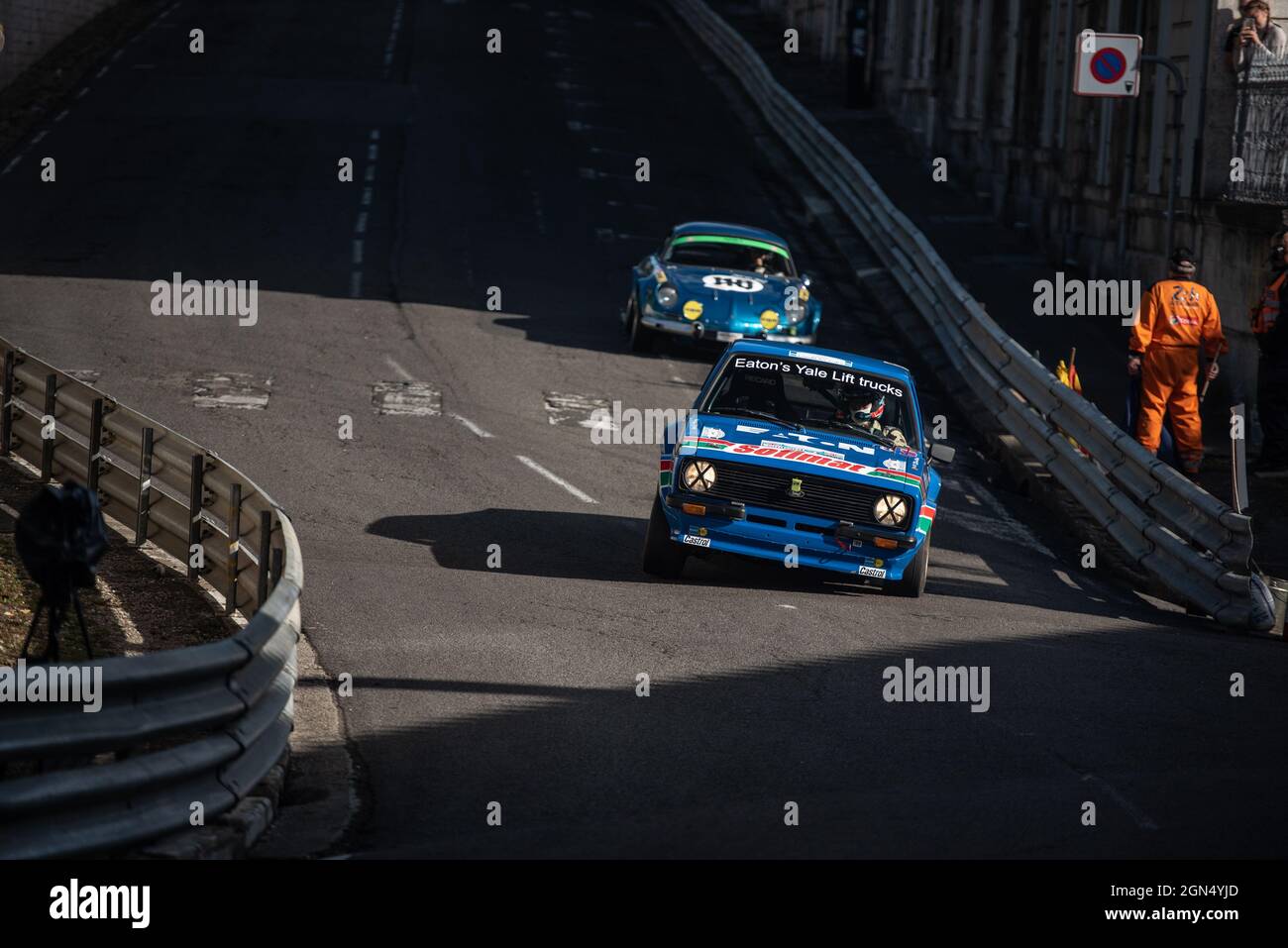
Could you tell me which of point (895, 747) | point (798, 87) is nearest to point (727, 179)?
point (798, 87)

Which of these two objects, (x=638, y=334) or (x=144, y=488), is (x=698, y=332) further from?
(x=144, y=488)

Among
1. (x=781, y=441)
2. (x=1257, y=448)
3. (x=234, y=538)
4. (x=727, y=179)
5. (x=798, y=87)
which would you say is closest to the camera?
(x=234, y=538)

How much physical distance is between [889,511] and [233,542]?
14.2 feet

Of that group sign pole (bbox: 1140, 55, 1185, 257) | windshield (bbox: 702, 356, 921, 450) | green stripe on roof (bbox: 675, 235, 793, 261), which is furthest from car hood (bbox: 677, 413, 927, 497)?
green stripe on roof (bbox: 675, 235, 793, 261)

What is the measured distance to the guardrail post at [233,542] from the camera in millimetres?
10000

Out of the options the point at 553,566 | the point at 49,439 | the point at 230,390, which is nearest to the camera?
the point at 553,566

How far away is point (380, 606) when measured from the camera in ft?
35.3

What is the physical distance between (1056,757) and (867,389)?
5228 millimetres

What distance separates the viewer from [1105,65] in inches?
721

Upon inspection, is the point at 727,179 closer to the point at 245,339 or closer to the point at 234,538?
the point at 245,339

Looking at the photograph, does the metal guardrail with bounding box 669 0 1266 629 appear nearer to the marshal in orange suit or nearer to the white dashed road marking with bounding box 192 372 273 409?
the marshal in orange suit

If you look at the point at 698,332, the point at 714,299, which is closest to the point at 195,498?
the point at 698,332

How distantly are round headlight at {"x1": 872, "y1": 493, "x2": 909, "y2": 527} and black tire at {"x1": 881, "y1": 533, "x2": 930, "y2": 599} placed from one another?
221 millimetres

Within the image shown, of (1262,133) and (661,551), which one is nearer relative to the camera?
(661,551)
